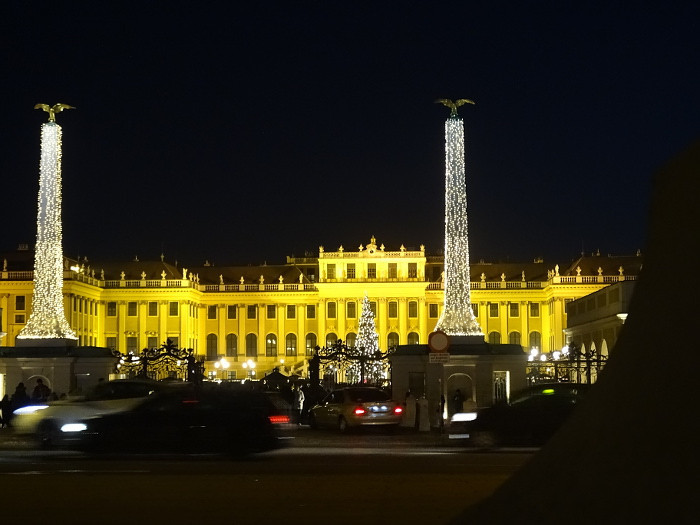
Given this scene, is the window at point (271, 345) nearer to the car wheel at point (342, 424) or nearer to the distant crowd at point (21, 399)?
the distant crowd at point (21, 399)

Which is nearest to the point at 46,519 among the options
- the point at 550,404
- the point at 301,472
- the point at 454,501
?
the point at 454,501

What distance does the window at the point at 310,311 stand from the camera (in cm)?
11188

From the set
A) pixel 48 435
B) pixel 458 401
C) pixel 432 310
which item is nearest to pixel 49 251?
pixel 458 401

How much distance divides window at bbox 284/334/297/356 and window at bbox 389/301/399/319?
978 cm

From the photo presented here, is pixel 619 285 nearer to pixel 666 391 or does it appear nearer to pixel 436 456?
pixel 436 456

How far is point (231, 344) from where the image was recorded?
112500 mm

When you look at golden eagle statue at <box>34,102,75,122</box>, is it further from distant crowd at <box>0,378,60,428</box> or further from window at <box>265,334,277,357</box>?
window at <box>265,334,277,357</box>

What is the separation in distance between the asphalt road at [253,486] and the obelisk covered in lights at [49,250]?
1379 cm

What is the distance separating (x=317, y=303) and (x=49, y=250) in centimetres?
7686

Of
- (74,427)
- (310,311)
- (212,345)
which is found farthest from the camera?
(212,345)

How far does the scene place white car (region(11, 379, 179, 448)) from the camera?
64.0 ft

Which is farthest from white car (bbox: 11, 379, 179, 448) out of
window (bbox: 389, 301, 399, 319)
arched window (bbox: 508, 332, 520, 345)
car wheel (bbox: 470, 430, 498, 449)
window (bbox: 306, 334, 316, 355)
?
arched window (bbox: 508, 332, 520, 345)

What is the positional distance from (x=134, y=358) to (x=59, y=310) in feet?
10.7

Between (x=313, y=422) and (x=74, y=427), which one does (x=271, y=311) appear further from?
(x=74, y=427)
